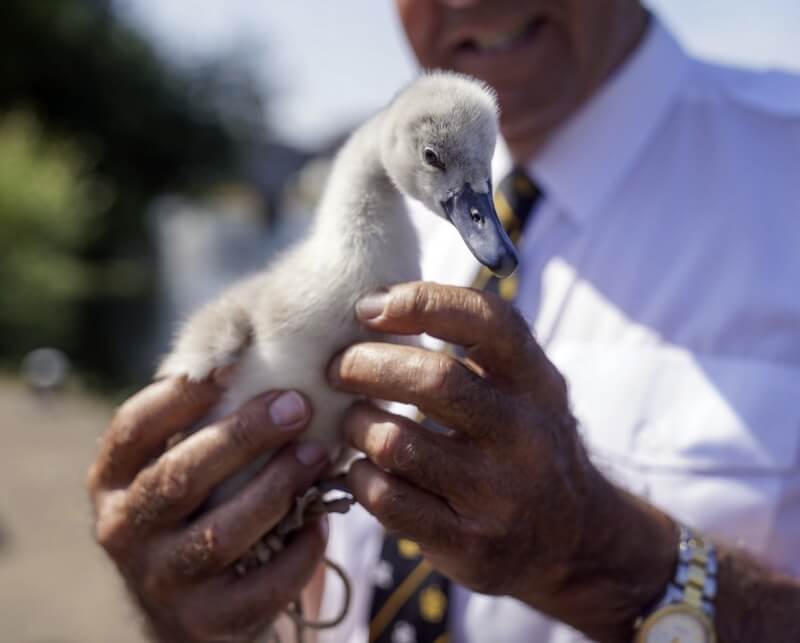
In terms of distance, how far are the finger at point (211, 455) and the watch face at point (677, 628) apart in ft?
1.95

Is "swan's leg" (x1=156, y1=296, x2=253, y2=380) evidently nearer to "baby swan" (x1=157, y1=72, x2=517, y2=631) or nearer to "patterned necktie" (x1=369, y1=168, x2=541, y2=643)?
"baby swan" (x1=157, y1=72, x2=517, y2=631)

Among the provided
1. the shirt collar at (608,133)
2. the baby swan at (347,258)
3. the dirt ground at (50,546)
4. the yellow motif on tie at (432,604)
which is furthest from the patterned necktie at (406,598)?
the dirt ground at (50,546)

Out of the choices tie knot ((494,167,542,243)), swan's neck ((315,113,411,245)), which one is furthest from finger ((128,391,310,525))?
tie knot ((494,167,542,243))

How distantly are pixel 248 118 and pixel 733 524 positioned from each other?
1948cm

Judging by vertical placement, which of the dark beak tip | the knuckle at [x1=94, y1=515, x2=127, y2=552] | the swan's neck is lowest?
the knuckle at [x1=94, y1=515, x2=127, y2=552]

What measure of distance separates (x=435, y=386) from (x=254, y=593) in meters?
0.48

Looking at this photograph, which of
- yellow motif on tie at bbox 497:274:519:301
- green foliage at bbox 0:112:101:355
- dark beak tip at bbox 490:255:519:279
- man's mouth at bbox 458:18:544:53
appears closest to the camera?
dark beak tip at bbox 490:255:519:279

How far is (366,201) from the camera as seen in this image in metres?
1.32

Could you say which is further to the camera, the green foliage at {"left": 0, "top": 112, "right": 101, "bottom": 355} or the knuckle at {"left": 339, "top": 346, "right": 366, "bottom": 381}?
the green foliage at {"left": 0, "top": 112, "right": 101, "bottom": 355}

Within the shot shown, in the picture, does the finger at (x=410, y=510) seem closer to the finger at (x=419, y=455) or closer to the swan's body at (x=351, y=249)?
the finger at (x=419, y=455)

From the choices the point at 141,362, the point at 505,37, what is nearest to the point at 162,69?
the point at 141,362

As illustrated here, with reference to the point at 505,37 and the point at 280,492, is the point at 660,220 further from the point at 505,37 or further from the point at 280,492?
the point at 280,492

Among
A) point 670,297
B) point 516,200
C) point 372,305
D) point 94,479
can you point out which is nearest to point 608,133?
point 516,200

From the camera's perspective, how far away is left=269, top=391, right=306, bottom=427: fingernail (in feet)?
4.22
